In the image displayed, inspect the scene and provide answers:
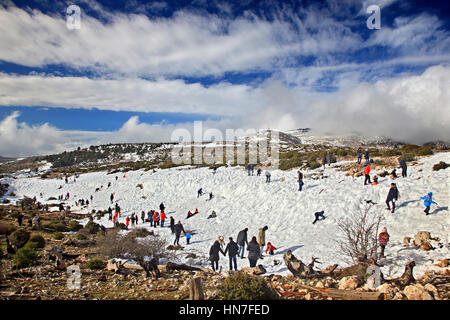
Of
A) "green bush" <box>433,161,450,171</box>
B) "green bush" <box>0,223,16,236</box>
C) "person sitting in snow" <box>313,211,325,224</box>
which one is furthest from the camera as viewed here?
"green bush" <box>433,161,450,171</box>

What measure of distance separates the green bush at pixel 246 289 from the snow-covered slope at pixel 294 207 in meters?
4.53

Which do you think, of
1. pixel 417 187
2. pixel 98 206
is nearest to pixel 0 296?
pixel 417 187

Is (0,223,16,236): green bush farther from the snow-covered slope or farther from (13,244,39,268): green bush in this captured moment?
the snow-covered slope

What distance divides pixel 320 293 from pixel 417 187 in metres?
12.3

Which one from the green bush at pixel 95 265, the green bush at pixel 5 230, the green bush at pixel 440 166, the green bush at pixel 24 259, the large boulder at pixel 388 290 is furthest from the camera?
the green bush at pixel 440 166

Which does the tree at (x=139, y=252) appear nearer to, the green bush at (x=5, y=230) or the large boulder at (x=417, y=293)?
the green bush at (x=5, y=230)

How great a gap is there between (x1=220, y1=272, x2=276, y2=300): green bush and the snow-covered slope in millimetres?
4528

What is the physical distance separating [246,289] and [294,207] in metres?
12.6

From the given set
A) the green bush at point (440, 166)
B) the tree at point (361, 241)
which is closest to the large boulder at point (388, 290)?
the tree at point (361, 241)

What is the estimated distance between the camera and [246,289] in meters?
5.54

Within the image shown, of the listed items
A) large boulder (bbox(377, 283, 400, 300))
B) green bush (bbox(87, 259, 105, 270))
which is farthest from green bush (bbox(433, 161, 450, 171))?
green bush (bbox(87, 259, 105, 270))

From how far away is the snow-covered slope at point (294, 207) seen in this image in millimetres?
10977

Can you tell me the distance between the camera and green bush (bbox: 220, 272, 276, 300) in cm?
544
